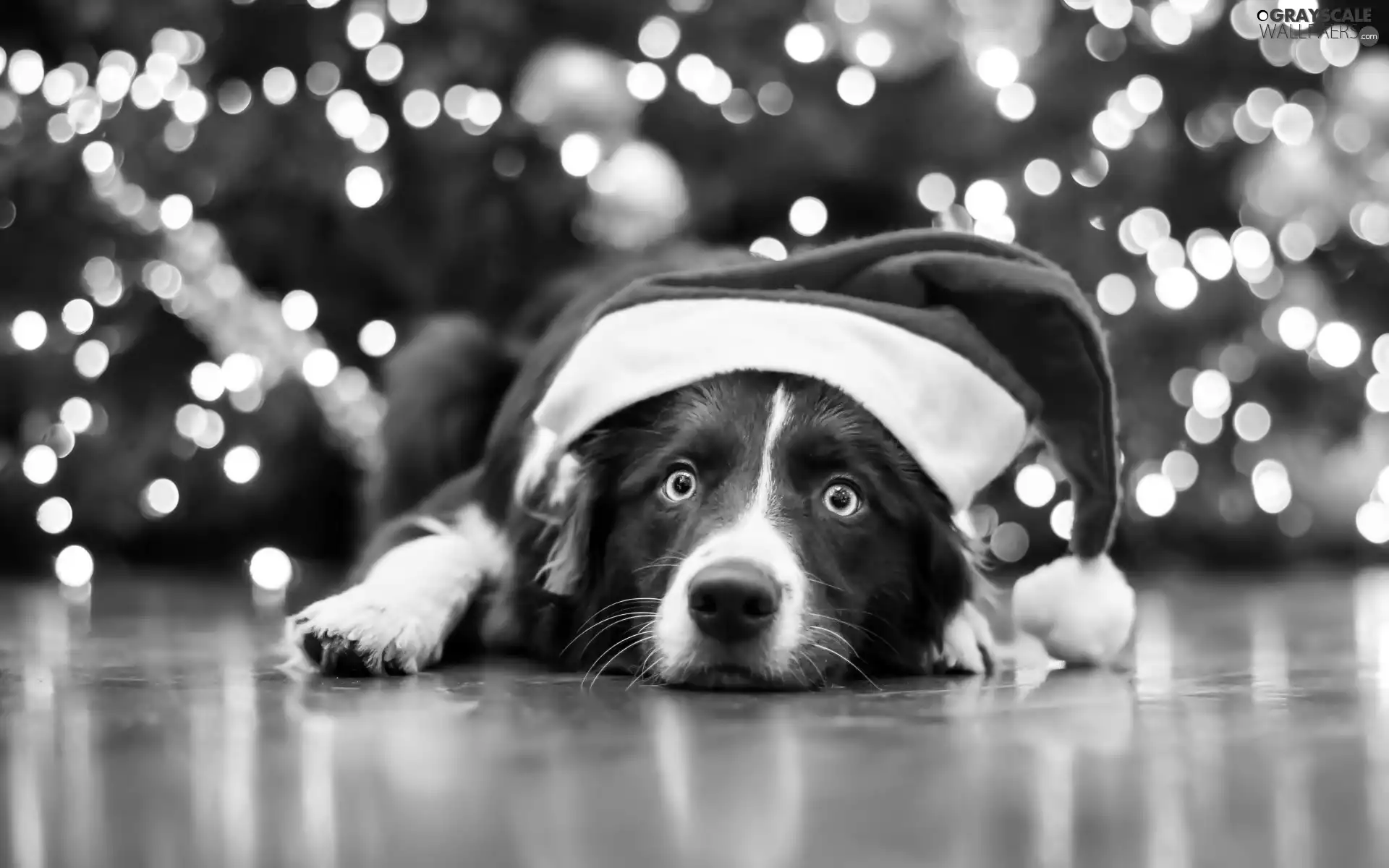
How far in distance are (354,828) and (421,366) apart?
1859 millimetres

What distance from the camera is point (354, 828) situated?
0.94 metres

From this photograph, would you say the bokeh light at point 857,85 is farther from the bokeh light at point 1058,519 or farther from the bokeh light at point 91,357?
the bokeh light at point 91,357

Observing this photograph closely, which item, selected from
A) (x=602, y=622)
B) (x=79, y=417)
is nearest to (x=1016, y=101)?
(x=602, y=622)

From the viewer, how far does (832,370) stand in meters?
1.76

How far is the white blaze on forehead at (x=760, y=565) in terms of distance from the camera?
161cm

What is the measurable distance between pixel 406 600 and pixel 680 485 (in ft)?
1.45

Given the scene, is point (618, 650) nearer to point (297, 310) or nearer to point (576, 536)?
point (576, 536)

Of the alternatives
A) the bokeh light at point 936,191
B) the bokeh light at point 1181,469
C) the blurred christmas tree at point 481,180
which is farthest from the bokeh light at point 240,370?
the bokeh light at point 1181,469

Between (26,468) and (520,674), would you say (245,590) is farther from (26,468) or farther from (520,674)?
(520,674)

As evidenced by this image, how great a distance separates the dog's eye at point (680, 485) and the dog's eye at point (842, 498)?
18 centimetres

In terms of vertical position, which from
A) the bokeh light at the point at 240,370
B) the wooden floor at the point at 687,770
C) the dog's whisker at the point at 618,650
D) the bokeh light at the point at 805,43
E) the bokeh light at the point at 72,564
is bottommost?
the wooden floor at the point at 687,770


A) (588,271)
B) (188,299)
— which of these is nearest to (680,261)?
(588,271)

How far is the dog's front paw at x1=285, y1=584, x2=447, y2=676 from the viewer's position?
1775 mm

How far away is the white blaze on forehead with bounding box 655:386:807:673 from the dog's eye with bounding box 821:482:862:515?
9cm
